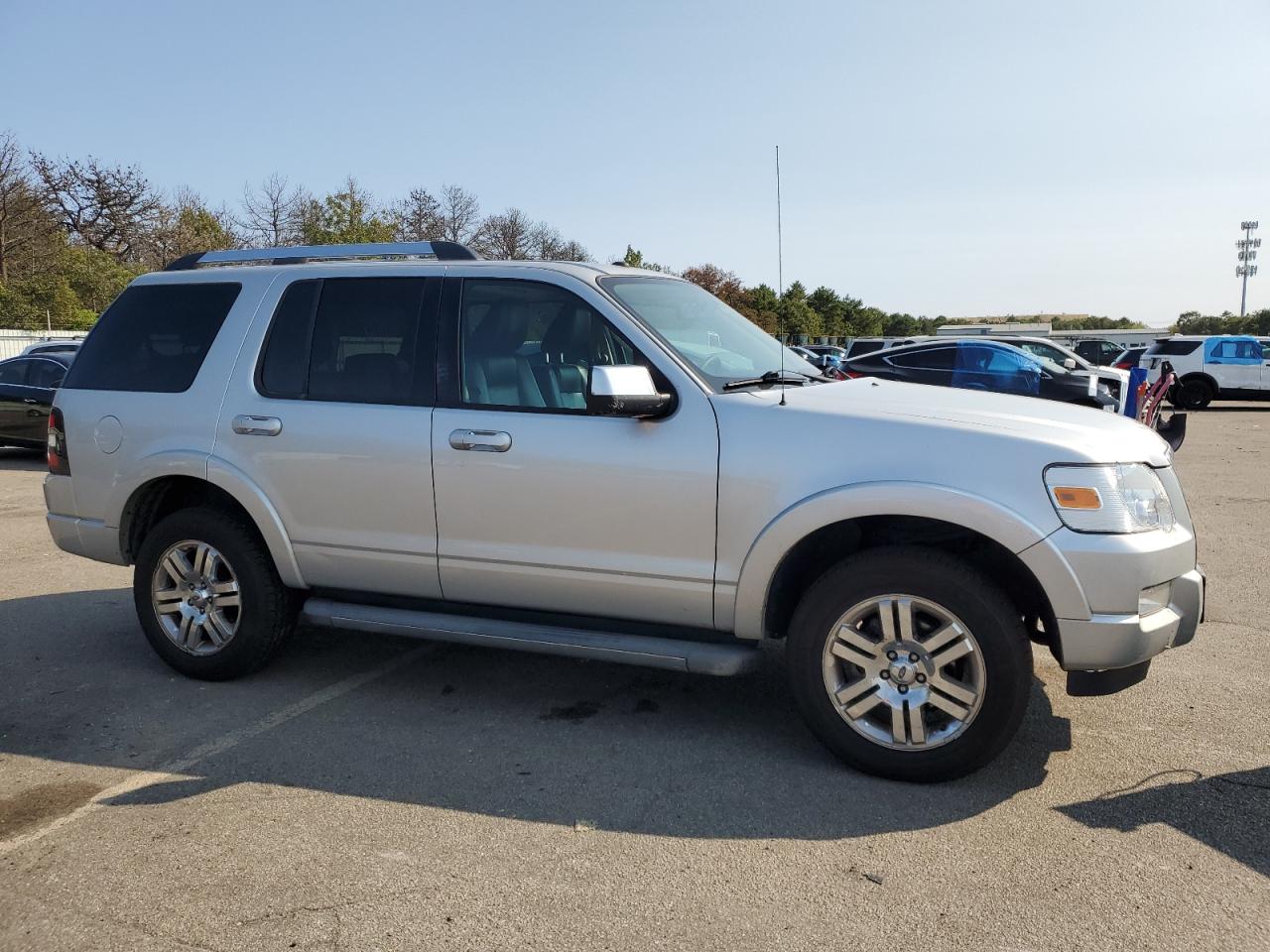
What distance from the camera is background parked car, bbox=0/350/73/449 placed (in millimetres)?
14438

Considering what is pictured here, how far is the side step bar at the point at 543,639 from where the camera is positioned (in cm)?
402

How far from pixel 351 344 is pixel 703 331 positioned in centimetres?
160

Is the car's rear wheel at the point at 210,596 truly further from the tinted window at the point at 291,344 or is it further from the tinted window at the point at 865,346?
the tinted window at the point at 865,346

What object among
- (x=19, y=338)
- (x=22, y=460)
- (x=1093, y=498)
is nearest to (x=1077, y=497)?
(x=1093, y=498)

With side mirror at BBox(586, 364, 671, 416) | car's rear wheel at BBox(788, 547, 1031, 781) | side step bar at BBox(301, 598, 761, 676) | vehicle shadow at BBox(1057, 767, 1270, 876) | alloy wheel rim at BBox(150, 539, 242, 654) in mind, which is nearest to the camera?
vehicle shadow at BBox(1057, 767, 1270, 876)

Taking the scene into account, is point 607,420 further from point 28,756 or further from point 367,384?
point 28,756

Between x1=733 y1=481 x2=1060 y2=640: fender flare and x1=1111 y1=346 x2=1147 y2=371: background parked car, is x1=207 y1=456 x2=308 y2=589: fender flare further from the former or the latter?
x1=1111 y1=346 x2=1147 y2=371: background parked car

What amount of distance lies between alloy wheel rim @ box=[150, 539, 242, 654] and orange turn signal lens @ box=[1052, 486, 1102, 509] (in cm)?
365

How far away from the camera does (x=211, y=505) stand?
5.16m

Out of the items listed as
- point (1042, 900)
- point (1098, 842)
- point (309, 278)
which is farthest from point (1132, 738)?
point (309, 278)

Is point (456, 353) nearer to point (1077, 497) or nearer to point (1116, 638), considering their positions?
point (1077, 497)

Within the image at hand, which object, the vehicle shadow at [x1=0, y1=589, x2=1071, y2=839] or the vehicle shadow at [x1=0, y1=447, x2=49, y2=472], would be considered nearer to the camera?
the vehicle shadow at [x1=0, y1=589, x2=1071, y2=839]

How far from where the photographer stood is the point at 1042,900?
9.98ft

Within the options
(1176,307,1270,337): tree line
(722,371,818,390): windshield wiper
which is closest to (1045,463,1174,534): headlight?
(722,371,818,390): windshield wiper
